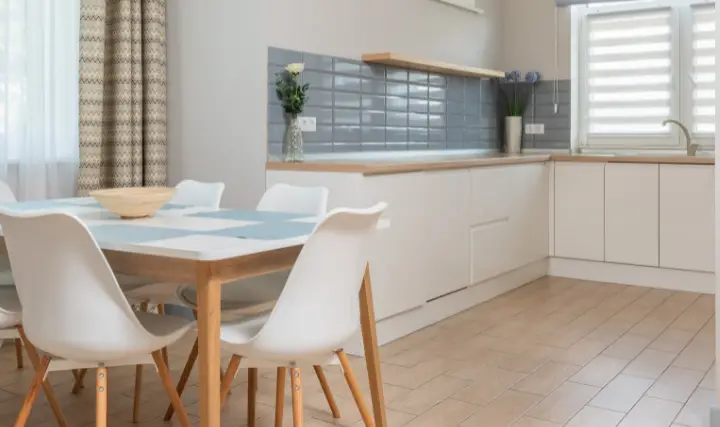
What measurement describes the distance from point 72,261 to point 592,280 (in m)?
4.05

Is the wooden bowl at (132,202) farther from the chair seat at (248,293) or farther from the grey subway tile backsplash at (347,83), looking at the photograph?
the grey subway tile backsplash at (347,83)

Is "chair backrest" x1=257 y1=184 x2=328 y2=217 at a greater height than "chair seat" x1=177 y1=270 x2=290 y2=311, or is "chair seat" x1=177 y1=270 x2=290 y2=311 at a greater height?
"chair backrest" x1=257 y1=184 x2=328 y2=217

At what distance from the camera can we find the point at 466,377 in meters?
3.16

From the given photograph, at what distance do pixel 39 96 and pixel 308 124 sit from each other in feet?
4.18

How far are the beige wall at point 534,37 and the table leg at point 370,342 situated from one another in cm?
386

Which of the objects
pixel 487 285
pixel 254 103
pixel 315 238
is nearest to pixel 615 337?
pixel 487 285

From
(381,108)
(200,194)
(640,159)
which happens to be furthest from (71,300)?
(640,159)

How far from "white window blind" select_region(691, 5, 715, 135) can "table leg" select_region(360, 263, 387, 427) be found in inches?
149

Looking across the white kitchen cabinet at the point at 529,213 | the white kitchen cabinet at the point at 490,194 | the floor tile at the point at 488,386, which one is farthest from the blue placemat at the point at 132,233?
the white kitchen cabinet at the point at 529,213

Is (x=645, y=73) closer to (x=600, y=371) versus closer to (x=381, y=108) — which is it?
(x=381, y=108)

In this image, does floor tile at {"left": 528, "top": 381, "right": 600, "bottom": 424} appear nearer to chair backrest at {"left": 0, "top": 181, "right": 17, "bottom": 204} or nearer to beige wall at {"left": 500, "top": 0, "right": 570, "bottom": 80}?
chair backrest at {"left": 0, "top": 181, "right": 17, "bottom": 204}

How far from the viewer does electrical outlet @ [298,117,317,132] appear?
3.92 metres

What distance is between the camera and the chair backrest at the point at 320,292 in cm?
193

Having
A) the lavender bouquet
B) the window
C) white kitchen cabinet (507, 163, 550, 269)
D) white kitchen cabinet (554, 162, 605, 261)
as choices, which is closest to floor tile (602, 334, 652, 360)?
white kitchen cabinet (507, 163, 550, 269)
